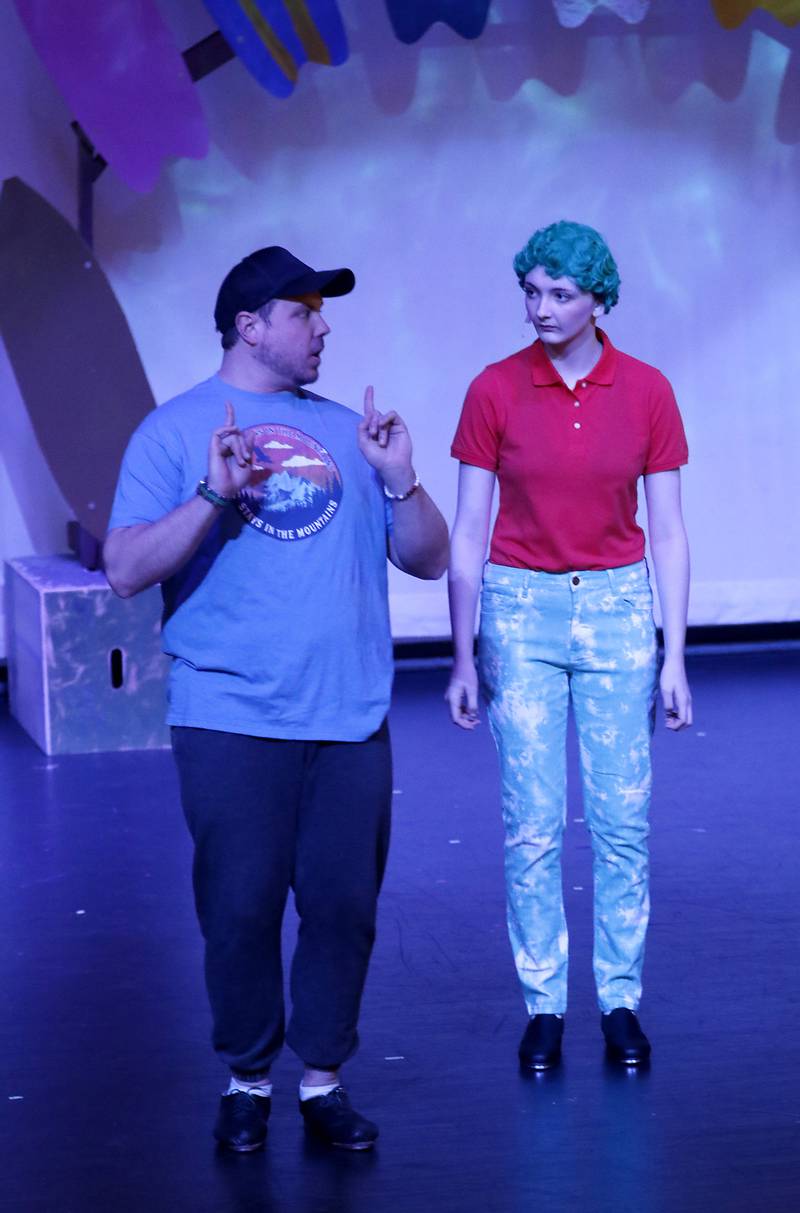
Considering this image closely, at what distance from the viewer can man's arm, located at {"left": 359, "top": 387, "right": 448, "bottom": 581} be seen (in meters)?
2.29

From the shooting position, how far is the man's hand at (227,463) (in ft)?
7.18

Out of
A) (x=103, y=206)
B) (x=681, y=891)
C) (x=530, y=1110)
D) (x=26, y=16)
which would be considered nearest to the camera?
(x=530, y=1110)

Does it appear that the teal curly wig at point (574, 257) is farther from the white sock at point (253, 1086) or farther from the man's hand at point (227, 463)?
the white sock at point (253, 1086)

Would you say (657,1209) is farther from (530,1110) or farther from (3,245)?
(3,245)

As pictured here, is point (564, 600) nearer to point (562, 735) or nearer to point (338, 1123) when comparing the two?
point (562, 735)

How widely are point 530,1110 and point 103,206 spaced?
4339mm

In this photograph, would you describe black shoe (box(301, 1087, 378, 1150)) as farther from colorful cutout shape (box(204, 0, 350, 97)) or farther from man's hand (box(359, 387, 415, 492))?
colorful cutout shape (box(204, 0, 350, 97))

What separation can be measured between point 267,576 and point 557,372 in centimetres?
63

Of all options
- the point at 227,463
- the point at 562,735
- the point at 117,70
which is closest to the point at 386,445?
the point at 227,463

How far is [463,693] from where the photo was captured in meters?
2.65

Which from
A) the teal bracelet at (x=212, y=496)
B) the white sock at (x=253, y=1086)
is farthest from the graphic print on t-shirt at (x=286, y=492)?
the white sock at (x=253, y=1086)

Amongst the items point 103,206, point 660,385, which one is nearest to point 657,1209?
point 660,385

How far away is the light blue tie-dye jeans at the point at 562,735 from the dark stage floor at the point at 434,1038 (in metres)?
0.22

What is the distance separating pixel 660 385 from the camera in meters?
2.67
